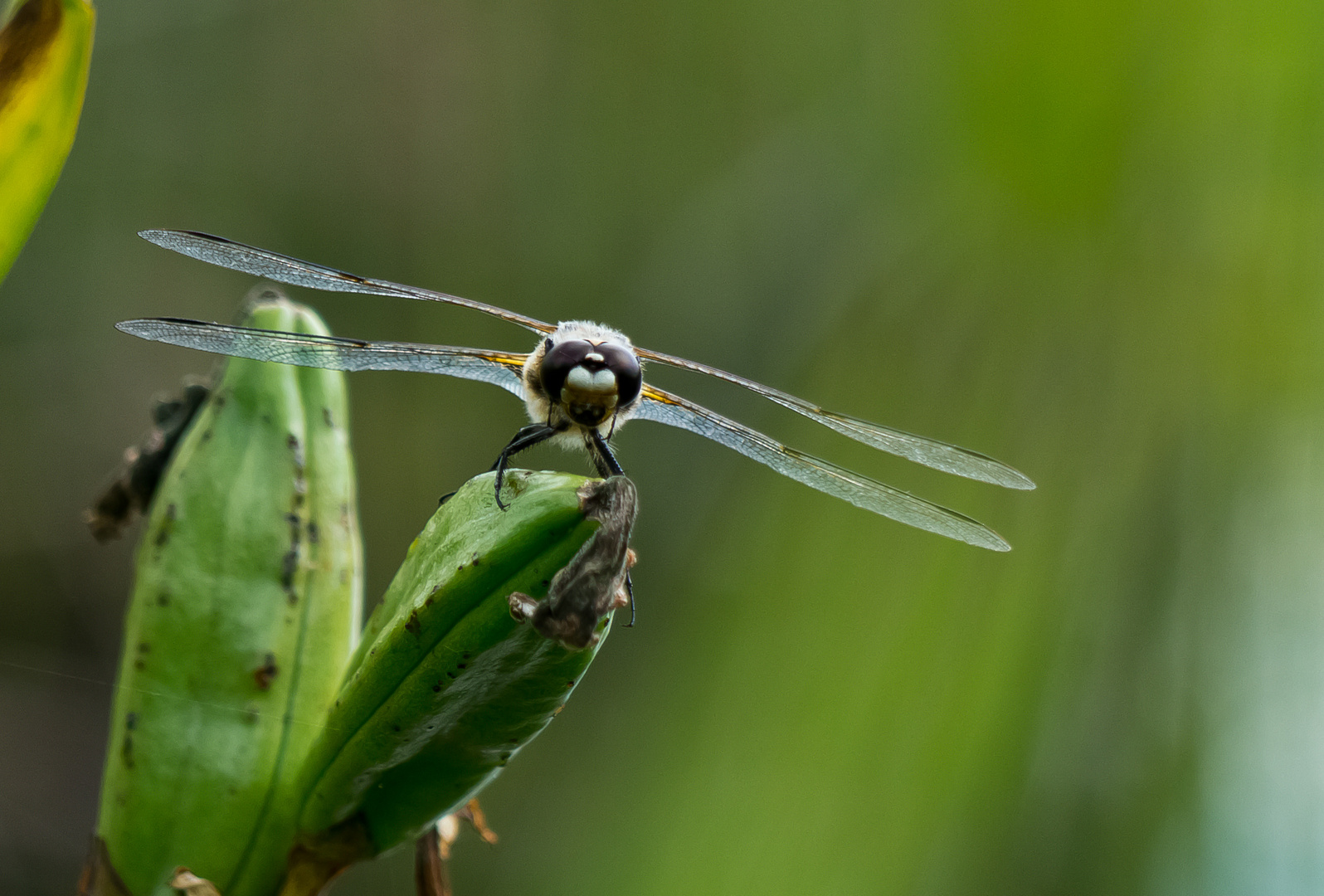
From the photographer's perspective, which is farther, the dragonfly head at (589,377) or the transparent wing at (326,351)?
the dragonfly head at (589,377)

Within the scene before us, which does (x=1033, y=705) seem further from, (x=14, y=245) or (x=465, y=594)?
(x=14, y=245)

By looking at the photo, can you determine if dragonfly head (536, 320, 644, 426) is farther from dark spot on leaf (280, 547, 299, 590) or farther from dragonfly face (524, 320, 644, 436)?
dark spot on leaf (280, 547, 299, 590)

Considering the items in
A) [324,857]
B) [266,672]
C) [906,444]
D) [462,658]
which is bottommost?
[324,857]

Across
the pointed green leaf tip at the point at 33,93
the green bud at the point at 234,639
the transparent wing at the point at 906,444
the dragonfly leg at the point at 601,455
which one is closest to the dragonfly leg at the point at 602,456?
the dragonfly leg at the point at 601,455

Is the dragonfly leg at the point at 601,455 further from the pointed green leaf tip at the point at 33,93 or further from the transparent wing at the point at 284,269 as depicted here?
the pointed green leaf tip at the point at 33,93

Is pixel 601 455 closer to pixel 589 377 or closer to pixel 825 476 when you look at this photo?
pixel 589 377

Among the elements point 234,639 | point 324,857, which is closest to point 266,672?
point 234,639
